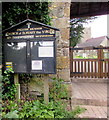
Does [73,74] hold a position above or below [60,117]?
above

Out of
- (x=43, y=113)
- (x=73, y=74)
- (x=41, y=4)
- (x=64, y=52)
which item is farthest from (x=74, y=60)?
(x=43, y=113)

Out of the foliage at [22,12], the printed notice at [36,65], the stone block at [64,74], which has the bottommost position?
the stone block at [64,74]

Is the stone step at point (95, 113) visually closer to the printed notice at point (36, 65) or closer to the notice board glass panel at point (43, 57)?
the notice board glass panel at point (43, 57)

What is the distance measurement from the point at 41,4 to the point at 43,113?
97.2 inches

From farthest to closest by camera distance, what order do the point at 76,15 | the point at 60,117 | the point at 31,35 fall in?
the point at 76,15 → the point at 31,35 → the point at 60,117

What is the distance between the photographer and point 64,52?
9.54 feet

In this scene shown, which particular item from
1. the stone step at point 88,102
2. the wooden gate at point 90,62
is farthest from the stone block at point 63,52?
the wooden gate at point 90,62

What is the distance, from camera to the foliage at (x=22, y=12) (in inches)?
100

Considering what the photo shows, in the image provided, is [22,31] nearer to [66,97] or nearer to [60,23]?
[60,23]

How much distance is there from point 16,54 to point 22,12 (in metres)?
1.13

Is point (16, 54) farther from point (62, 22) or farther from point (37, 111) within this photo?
point (62, 22)

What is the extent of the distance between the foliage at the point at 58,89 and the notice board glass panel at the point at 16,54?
958 mm

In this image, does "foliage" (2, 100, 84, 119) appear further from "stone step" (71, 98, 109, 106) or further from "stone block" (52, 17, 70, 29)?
"stone block" (52, 17, 70, 29)

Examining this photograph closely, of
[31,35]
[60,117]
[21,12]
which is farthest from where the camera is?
[21,12]
